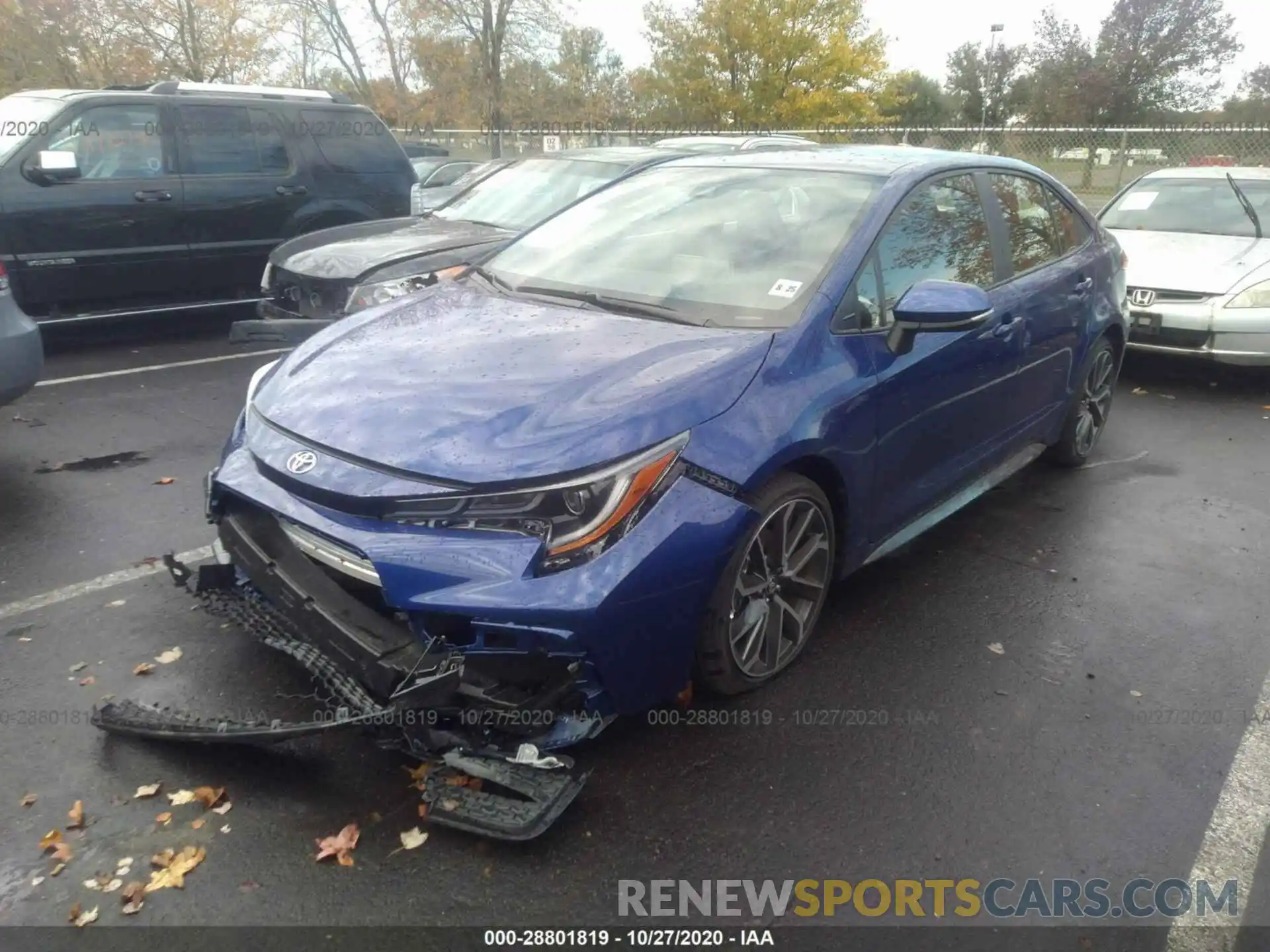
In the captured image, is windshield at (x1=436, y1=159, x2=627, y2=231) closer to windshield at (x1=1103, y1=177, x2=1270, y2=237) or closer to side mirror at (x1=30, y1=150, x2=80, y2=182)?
side mirror at (x1=30, y1=150, x2=80, y2=182)

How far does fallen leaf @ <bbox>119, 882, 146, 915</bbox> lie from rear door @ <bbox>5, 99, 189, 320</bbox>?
241 inches

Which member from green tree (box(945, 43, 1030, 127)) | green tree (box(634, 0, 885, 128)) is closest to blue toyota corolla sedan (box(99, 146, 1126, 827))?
green tree (box(634, 0, 885, 128))

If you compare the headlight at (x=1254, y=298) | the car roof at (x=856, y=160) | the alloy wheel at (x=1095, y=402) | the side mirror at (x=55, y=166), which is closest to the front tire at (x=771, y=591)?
the car roof at (x=856, y=160)

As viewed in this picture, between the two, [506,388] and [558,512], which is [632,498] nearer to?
[558,512]

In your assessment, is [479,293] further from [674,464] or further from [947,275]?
[947,275]

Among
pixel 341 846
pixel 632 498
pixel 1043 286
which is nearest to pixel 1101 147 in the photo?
pixel 1043 286

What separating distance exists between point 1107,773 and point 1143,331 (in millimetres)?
5391

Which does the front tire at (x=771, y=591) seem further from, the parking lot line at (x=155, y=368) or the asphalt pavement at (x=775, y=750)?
the parking lot line at (x=155, y=368)

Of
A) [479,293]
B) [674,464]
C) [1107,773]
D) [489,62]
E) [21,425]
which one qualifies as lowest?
[1107,773]

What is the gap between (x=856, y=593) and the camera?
4.00 m

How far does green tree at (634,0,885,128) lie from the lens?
2316 centimetres

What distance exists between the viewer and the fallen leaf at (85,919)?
225 cm

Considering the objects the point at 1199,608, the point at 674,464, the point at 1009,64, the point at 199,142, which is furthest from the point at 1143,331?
the point at 1009,64

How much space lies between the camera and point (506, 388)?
286 cm
